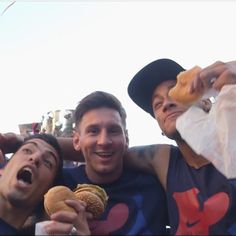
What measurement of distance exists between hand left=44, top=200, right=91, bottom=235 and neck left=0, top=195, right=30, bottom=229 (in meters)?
0.59

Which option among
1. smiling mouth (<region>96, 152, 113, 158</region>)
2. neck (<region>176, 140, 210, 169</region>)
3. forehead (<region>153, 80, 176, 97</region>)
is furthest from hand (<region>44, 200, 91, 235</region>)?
forehead (<region>153, 80, 176, 97</region>)

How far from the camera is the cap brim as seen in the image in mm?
2195

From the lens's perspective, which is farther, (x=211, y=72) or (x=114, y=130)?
(x=114, y=130)

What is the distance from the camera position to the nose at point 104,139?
2.00 meters

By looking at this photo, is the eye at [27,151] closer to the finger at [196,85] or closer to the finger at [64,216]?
the finger at [64,216]

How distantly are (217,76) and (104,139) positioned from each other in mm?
800

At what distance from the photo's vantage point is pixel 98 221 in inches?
74.3

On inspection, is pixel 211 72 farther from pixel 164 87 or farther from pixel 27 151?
pixel 27 151

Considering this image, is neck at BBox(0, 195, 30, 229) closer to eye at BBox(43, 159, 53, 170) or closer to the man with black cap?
eye at BBox(43, 159, 53, 170)

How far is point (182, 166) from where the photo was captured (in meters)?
1.99

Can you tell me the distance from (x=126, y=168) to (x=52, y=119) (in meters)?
3.22

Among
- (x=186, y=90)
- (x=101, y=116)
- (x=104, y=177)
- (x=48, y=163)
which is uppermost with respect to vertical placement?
(x=186, y=90)

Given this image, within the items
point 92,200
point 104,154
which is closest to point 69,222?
point 92,200

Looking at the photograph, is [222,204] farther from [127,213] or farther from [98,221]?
[98,221]
